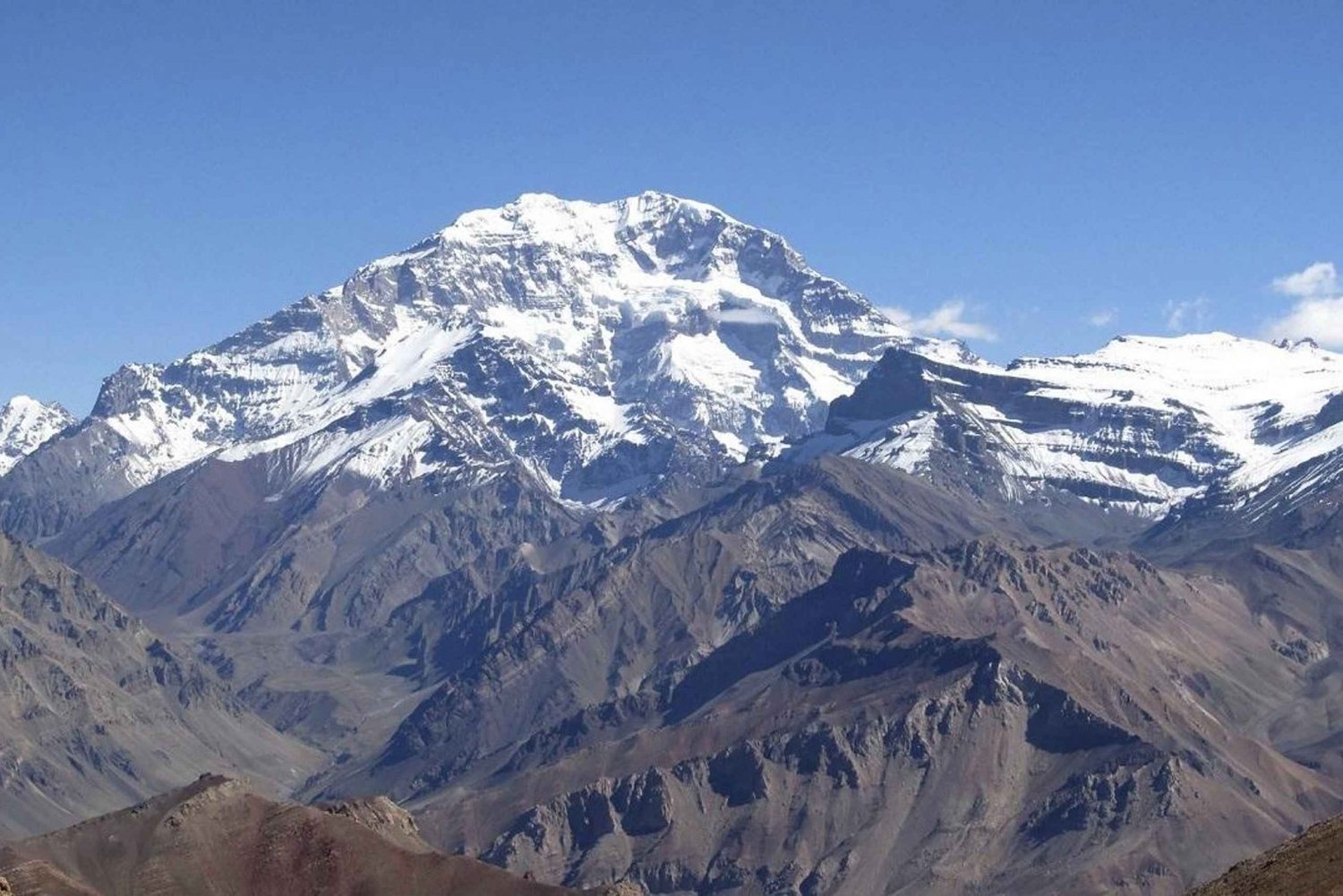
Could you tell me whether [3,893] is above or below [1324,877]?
above

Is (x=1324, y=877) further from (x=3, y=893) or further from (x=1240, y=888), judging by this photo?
(x=3, y=893)

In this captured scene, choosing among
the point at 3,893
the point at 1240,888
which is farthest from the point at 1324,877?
the point at 3,893

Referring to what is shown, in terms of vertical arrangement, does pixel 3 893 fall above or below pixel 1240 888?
above

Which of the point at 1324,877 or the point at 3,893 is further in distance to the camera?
the point at 1324,877

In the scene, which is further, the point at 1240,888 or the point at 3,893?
the point at 1240,888
